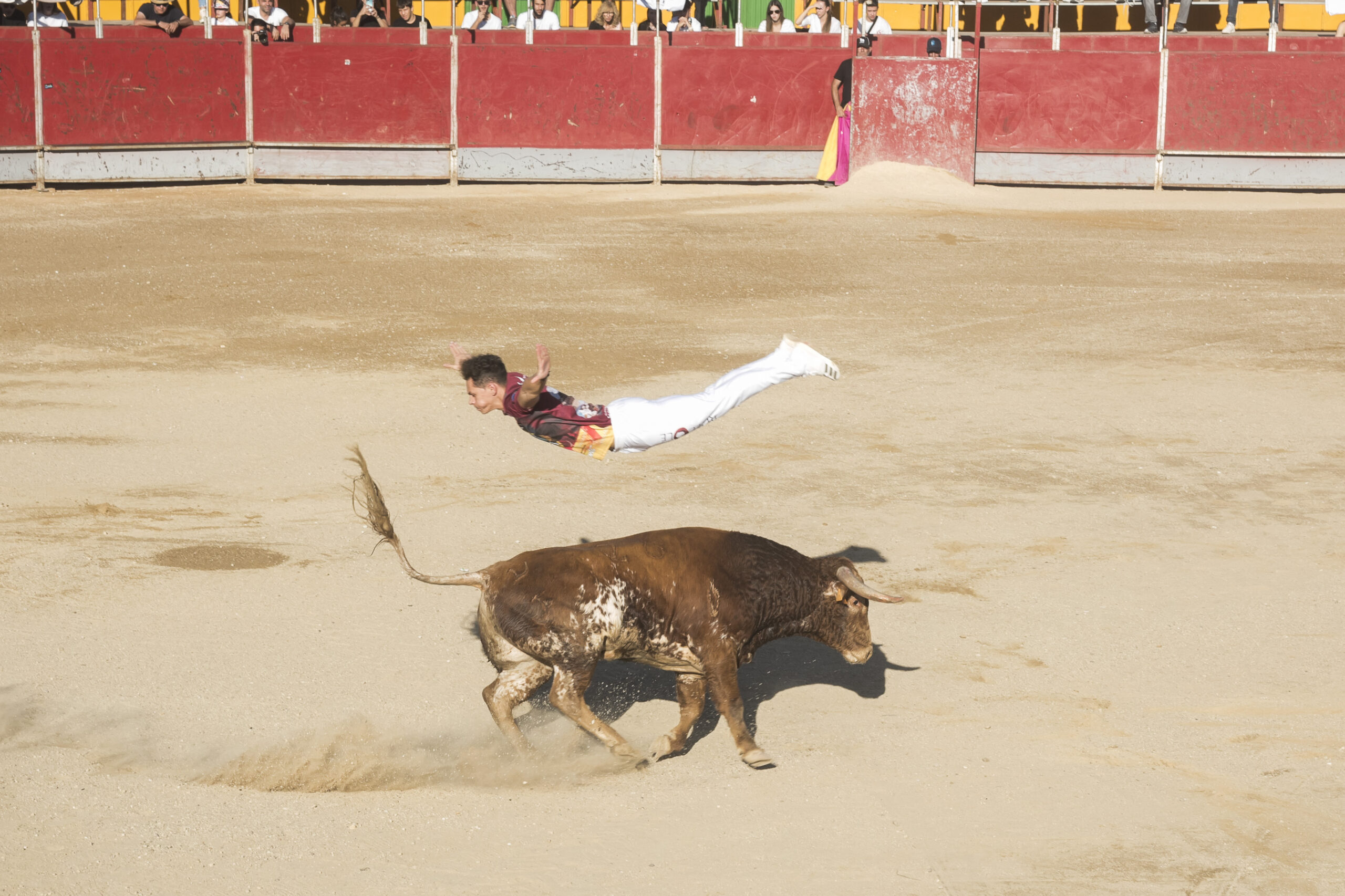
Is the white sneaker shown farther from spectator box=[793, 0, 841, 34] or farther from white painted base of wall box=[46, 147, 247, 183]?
spectator box=[793, 0, 841, 34]

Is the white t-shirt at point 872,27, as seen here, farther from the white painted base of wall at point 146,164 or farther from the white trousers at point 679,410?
the white trousers at point 679,410

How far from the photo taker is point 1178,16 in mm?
24031

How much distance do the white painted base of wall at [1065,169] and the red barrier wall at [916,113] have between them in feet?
1.46

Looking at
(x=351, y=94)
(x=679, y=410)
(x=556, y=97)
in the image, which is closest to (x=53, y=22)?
(x=351, y=94)

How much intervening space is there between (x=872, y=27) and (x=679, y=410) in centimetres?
1616

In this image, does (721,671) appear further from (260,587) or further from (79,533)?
(79,533)

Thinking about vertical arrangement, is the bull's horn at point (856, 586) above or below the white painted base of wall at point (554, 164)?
below

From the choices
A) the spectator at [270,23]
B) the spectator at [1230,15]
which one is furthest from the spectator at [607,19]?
the spectator at [1230,15]

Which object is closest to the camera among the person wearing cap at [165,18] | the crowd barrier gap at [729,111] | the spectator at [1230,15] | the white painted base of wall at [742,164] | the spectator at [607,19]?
the person wearing cap at [165,18]

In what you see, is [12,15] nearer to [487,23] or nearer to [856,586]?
[487,23]

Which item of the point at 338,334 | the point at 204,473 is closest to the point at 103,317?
the point at 338,334

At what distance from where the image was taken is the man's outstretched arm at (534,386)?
6.39m

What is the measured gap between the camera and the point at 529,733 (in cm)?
665

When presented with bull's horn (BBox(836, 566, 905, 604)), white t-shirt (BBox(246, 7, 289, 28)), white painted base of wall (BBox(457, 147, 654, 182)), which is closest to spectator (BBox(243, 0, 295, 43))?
white t-shirt (BBox(246, 7, 289, 28))
